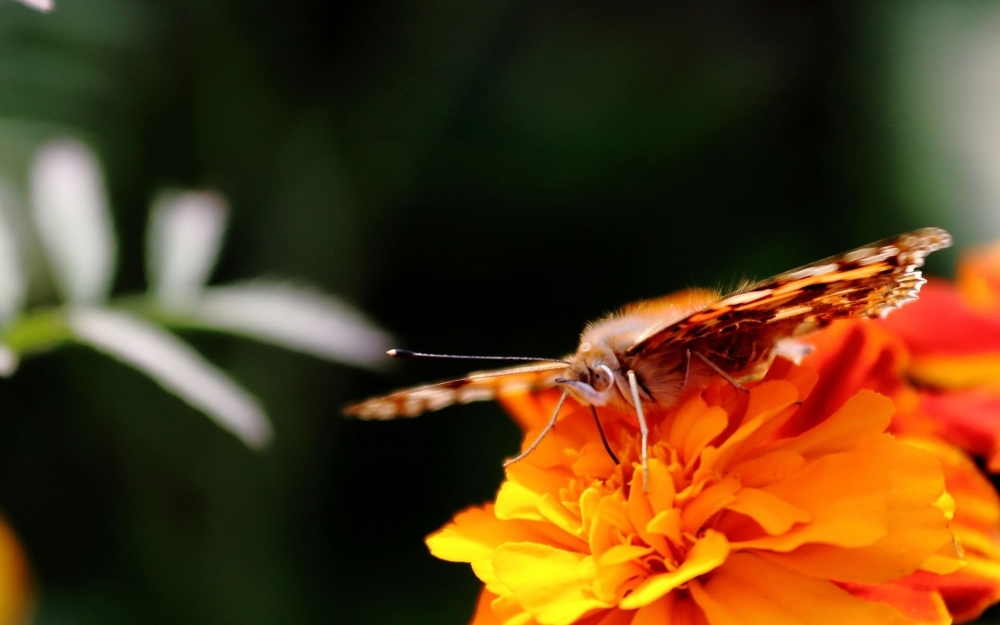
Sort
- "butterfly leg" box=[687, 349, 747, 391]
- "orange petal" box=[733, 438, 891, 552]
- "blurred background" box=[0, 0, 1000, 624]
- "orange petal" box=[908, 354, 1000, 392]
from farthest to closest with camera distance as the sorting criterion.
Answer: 1. "blurred background" box=[0, 0, 1000, 624]
2. "orange petal" box=[908, 354, 1000, 392]
3. "butterfly leg" box=[687, 349, 747, 391]
4. "orange petal" box=[733, 438, 891, 552]

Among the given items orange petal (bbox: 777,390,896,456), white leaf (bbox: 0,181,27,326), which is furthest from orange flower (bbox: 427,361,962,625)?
white leaf (bbox: 0,181,27,326)

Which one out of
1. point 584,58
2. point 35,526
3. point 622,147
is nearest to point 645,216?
point 622,147

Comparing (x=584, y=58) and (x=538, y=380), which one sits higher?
(x=584, y=58)

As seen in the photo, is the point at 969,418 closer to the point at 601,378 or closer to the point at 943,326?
the point at 943,326

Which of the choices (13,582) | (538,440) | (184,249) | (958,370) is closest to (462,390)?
(538,440)

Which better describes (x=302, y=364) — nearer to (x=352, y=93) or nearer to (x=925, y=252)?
(x=352, y=93)

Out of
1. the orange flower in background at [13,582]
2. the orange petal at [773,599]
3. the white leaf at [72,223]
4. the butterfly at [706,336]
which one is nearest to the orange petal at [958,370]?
the butterfly at [706,336]

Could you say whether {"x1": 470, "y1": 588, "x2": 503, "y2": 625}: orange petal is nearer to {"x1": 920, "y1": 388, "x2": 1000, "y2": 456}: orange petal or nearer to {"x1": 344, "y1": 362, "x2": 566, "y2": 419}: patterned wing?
{"x1": 344, "y1": 362, "x2": 566, "y2": 419}: patterned wing
